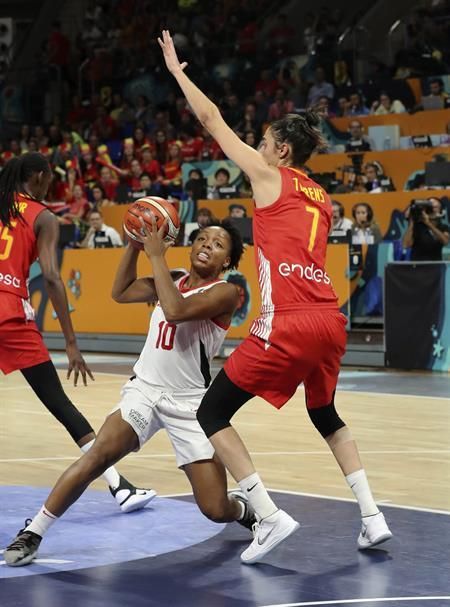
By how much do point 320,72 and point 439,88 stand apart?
95.3 inches

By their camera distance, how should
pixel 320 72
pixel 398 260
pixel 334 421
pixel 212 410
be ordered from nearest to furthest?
pixel 212 410, pixel 334 421, pixel 398 260, pixel 320 72

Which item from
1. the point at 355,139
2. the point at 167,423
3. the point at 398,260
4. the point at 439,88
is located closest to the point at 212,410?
the point at 167,423

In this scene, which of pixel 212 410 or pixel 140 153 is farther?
pixel 140 153

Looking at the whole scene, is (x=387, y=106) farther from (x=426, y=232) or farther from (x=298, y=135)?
(x=298, y=135)

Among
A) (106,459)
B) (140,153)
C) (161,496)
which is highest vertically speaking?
(140,153)

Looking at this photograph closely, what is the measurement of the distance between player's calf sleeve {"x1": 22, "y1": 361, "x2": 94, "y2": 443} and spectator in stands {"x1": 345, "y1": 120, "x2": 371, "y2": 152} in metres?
11.7

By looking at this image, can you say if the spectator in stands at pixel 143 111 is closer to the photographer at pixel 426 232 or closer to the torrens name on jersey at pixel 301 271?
the photographer at pixel 426 232

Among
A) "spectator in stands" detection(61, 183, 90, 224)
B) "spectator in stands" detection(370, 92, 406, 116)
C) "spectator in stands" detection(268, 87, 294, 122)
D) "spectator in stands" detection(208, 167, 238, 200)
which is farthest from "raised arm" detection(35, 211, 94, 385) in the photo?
"spectator in stands" detection(268, 87, 294, 122)

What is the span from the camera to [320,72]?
796 inches

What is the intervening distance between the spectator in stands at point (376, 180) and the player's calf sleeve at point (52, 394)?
964cm

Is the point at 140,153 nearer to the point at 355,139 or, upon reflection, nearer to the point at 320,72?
the point at 320,72

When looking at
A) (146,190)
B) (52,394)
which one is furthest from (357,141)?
(52,394)

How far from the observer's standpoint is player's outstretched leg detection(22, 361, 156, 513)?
6336mm

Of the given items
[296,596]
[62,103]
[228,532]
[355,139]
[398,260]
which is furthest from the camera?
[62,103]
